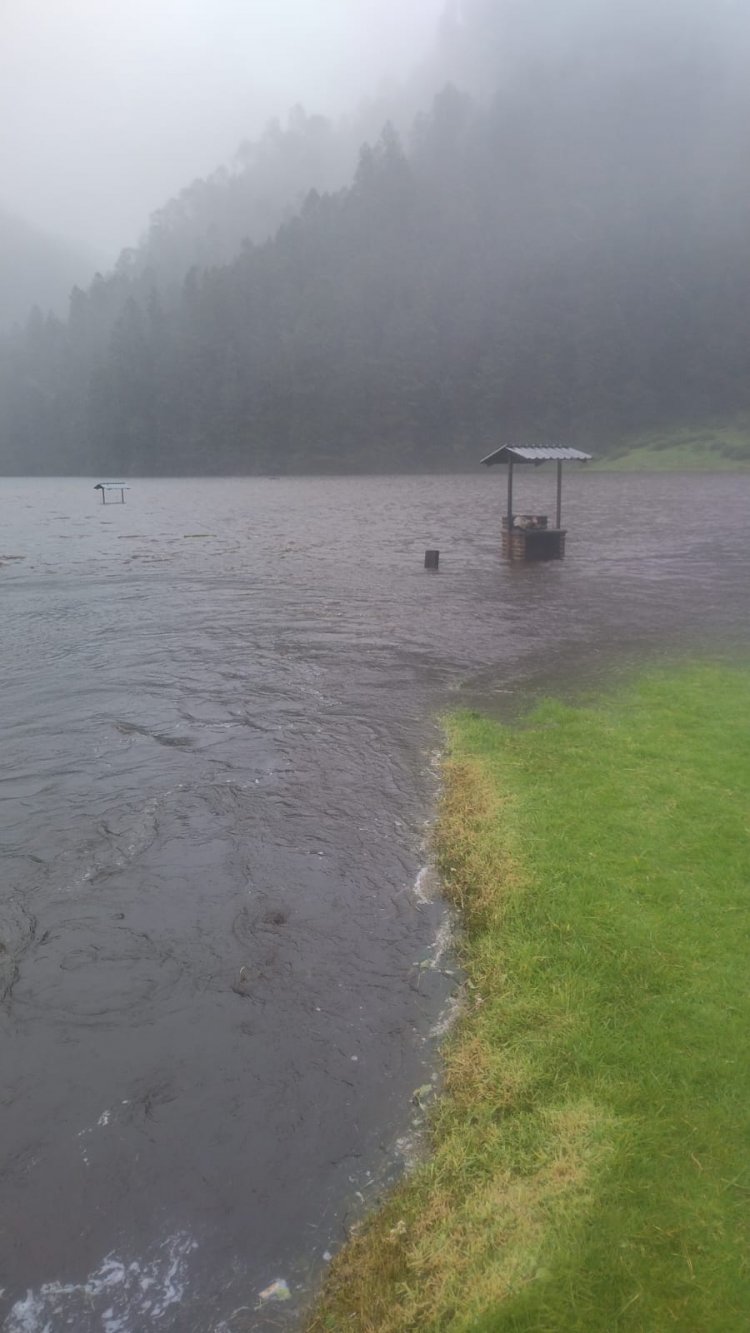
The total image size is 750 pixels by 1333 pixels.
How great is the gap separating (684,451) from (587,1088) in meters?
144

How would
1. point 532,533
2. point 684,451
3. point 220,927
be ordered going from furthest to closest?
point 684,451
point 532,533
point 220,927

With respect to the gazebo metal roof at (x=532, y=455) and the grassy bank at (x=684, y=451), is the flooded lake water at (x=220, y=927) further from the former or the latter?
the grassy bank at (x=684, y=451)

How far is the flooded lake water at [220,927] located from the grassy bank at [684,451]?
4405 inches

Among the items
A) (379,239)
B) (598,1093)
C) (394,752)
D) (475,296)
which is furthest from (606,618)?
(379,239)

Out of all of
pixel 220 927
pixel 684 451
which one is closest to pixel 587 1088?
pixel 220 927

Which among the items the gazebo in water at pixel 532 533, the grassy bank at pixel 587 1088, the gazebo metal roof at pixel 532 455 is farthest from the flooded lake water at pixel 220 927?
the gazebo in water at pixel 532 533

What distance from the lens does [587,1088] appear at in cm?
534

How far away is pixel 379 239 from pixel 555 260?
3990 cm

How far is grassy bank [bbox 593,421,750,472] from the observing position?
413 ft

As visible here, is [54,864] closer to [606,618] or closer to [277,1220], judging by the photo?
[277,1220]

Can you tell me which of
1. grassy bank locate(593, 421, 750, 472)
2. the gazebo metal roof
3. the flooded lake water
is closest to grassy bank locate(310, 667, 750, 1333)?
the flooded lake water

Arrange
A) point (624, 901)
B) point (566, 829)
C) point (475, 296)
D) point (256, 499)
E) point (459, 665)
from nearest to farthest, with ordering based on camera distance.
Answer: point (624, 901) < point (566, 829) < point (459, 665) < point (256, 499) < point (475, 296)

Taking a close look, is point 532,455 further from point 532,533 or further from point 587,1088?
point 587,1088

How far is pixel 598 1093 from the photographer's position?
527 centimetres
